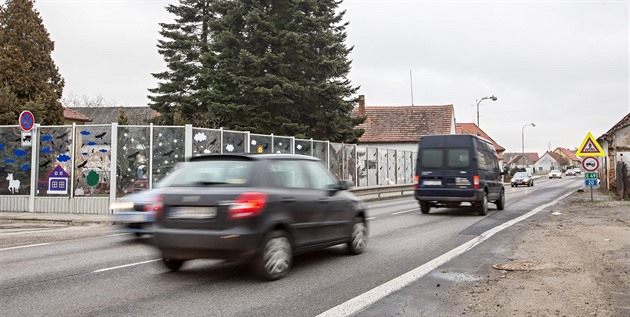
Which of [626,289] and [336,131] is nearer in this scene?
[626,289]

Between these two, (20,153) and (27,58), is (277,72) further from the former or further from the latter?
(27,58)

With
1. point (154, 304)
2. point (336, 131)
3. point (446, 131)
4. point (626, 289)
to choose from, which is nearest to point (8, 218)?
point (154, 304)

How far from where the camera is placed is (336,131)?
3058 centimetres

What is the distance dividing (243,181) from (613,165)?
28.8 m

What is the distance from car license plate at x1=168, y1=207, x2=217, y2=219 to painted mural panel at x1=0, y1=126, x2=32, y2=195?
13.6 meters

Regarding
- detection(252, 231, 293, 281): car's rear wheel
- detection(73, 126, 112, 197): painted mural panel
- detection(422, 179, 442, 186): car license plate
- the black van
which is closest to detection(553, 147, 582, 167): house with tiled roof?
the black van

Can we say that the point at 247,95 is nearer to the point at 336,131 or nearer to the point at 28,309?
the point at 336,131

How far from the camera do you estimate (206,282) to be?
6449mm

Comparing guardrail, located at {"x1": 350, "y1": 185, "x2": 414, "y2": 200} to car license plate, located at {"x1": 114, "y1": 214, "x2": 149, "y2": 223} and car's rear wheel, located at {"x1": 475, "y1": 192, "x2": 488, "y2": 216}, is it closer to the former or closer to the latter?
car's rear wheel, located at {"x1": 475, "y1": 192, "x2": 488, "y2": 216}

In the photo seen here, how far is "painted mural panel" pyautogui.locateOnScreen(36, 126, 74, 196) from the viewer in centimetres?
1711

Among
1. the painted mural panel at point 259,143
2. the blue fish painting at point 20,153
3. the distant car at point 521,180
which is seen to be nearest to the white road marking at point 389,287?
the painted mural panel at point 259,143

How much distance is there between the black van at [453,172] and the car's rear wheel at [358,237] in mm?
7839

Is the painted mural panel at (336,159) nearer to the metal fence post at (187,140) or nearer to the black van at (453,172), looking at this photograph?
the black van at (453,172)

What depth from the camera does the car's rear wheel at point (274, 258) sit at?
6.32 metres
